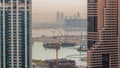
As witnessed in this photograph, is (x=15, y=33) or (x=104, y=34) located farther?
(x=15, y=33)

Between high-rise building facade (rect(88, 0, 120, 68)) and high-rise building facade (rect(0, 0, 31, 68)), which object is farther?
high-rise building facade (rect(0, 0, 31, 68))

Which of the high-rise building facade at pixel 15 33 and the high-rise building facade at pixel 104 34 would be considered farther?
the high-rise building facade at pixel 15 33

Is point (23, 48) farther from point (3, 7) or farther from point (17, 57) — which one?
point (3, 7)

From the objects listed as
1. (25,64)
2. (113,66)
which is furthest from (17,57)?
(113,66)
